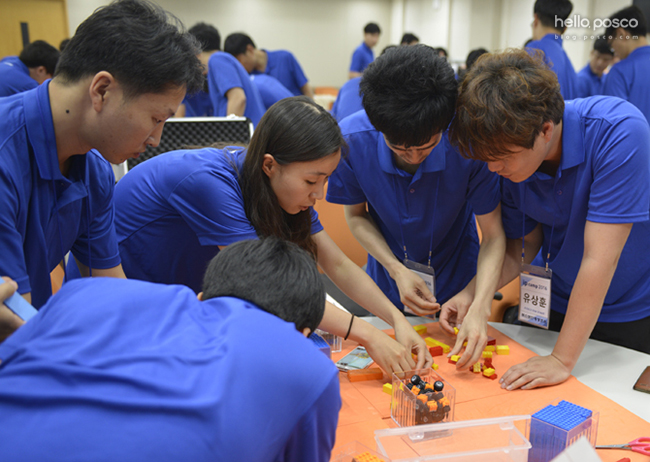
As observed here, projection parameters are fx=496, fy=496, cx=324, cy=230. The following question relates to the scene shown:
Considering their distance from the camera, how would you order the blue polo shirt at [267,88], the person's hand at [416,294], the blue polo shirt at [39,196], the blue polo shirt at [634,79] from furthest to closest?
the blue polo shirt at [267,88] < the blue polo shirt at [634,79] < the person's hand at [416,294] < the blue polo shirt at [39,196]

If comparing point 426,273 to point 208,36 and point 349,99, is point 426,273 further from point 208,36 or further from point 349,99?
point 208,36

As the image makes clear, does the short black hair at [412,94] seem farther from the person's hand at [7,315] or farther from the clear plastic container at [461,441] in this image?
the person's hand at [7,315]

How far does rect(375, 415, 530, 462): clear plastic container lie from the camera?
1009 millimetres

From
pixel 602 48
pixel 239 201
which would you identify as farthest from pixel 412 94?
pixel 602 48

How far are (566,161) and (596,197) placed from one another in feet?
0.43

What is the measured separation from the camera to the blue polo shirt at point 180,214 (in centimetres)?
133

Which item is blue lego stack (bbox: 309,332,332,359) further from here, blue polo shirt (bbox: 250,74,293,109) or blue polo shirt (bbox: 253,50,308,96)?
blue polo shirt (bbox: 253,50,308,96)

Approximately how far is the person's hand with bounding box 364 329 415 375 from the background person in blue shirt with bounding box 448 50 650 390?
27cm

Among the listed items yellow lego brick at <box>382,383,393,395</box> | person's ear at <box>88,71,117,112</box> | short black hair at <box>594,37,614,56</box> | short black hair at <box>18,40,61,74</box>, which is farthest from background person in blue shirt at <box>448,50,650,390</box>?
short black hair at <box>594,37,614,56</box>

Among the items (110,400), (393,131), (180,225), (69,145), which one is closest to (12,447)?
(110,400)

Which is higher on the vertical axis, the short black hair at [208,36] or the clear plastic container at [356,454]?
the short black hair at [208,36]

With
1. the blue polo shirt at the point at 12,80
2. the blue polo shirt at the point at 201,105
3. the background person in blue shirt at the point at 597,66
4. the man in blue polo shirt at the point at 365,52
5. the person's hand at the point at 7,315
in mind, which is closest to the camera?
the person's hand at the point at 7,315

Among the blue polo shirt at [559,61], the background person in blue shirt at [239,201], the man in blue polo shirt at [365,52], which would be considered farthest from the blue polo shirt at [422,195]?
the man in blue polo shirt at [365,52]

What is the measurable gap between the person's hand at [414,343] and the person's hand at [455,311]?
217 millimetres
